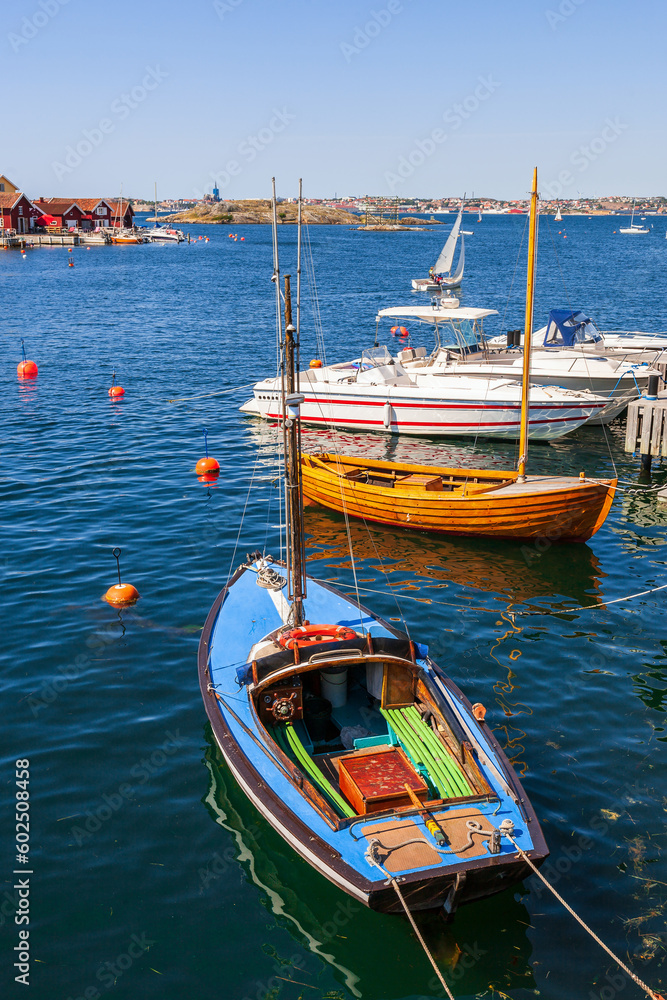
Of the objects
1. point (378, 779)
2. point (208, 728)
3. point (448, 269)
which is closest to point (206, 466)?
point (208, 728)

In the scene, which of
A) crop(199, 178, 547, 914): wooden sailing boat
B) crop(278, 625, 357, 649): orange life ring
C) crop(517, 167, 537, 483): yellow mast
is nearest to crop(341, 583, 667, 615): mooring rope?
crop(199, 178, 547, 914): wooden sailing boat

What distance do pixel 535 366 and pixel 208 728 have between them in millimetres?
23617

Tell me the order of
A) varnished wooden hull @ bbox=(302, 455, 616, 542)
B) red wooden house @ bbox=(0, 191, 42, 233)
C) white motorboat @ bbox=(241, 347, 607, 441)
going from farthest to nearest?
red wooden house @ bbox=(0, 191, 42, 233), white motorboat @ bbox=(241, 347, 607, 441), varnished wooden hull @ bbox=(302, 455, 616, 542)

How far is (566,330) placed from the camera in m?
34.9

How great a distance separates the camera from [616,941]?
993 centimetres

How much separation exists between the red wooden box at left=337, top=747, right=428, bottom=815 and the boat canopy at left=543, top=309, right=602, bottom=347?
26829 millimetres

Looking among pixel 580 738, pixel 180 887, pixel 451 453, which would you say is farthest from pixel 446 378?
pixel 180 887

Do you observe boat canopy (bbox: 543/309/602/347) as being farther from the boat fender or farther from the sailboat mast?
the boat fender

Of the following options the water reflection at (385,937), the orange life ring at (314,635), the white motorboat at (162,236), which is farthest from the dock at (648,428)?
the white motorboat at (162,236)

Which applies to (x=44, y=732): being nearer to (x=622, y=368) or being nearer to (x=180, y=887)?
(x=180, y=887)

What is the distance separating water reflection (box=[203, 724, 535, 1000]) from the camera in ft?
30.8

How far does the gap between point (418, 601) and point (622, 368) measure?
58.4 feet

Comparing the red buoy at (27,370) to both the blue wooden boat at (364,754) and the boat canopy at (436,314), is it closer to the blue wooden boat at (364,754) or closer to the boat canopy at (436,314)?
the boat canopy at (436,314)

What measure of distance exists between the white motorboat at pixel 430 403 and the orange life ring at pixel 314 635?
17564 mm
